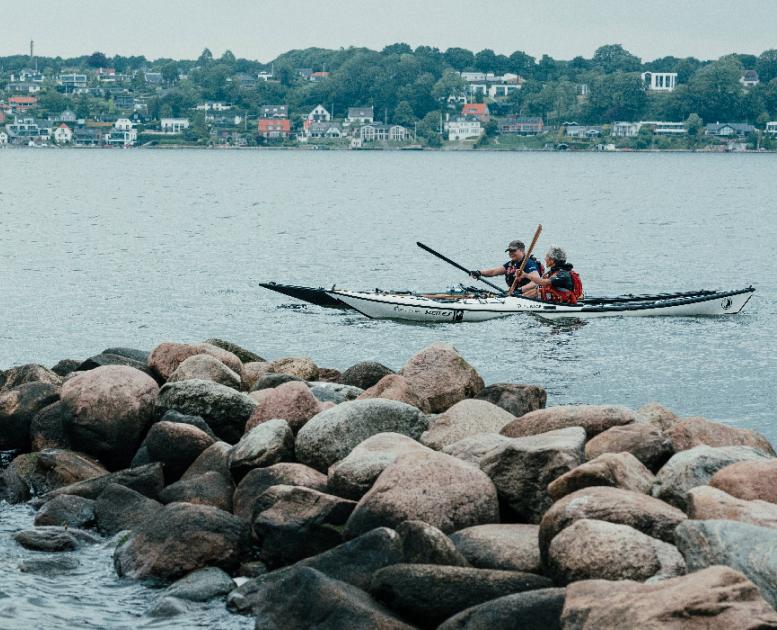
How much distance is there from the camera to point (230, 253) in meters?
50.2

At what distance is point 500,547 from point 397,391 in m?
4.62

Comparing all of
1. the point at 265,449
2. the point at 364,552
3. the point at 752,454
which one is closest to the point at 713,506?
the point at 752,454

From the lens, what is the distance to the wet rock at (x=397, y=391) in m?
14.8

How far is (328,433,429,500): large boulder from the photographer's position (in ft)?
38.4

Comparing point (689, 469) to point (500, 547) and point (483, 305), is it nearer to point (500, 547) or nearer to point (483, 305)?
point (500, 547)

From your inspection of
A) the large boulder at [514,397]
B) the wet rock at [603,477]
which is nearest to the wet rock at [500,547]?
the wet rock at [603,477]

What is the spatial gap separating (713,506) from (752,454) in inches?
67.9

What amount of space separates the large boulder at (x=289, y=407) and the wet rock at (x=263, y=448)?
524mm

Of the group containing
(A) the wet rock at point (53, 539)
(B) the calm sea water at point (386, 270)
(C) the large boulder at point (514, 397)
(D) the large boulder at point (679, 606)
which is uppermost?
(D) the large boulder at point (679, 606)

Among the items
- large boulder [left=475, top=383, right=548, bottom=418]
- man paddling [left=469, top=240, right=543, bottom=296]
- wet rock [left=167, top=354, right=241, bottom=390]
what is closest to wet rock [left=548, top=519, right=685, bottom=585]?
large boulder [left=475, top=383, right=548, bottom=418]

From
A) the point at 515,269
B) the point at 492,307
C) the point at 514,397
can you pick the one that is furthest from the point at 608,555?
the point at 515,269

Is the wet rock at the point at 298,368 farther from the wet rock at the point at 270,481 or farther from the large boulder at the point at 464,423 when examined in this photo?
the wet rock at the point at 270,481

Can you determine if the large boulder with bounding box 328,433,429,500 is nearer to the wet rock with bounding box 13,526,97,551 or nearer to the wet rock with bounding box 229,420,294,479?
the wet rock with bounding box 229,420,294,479

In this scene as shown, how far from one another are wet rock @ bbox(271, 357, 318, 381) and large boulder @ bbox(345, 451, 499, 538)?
7.59 metres
